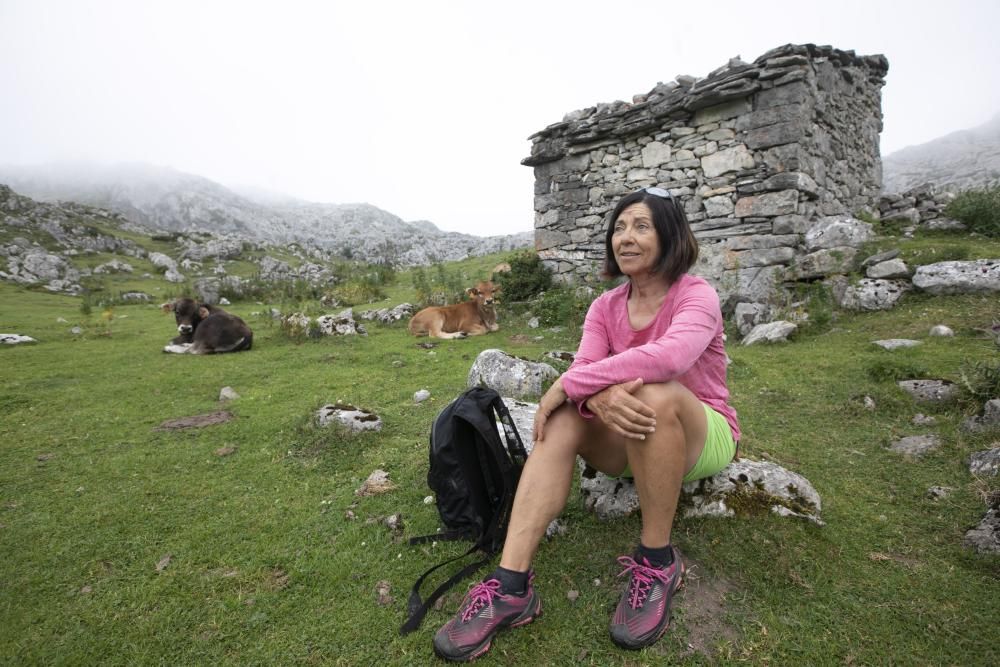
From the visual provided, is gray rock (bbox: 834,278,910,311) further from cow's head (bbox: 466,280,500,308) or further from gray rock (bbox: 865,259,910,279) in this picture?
cow's head (bbox: 466,280,500,308)

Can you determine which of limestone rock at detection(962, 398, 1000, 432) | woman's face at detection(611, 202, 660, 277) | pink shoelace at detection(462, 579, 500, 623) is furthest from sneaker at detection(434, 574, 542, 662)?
limestone rock at detection(962, 398, 1000, 432)

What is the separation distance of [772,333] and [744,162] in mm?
3704

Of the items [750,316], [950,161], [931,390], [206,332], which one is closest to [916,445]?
[931,390]

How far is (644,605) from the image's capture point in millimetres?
2273

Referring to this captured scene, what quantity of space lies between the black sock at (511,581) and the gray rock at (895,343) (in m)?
6.24

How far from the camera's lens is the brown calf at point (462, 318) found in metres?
10.4

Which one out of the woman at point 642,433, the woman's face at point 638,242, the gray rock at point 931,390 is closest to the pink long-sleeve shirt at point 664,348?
the woman at point 642,433

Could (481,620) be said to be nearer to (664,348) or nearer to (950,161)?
(664,348)

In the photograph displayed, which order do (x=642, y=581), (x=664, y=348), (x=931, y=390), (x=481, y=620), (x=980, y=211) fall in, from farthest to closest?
(x=980, y=211) → (x=931, y=390) → (x=664, y=348) → (x=642, y=581) → (x=481, y=620)

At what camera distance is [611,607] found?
244 centimetres

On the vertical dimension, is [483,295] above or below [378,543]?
above

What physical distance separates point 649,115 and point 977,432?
8.31 metres

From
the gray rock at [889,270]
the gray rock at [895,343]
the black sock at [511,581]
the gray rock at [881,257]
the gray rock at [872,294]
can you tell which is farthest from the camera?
the gray rock at [881,257]

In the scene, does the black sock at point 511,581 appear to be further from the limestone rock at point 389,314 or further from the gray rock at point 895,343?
the limestone rock at point 389,314
